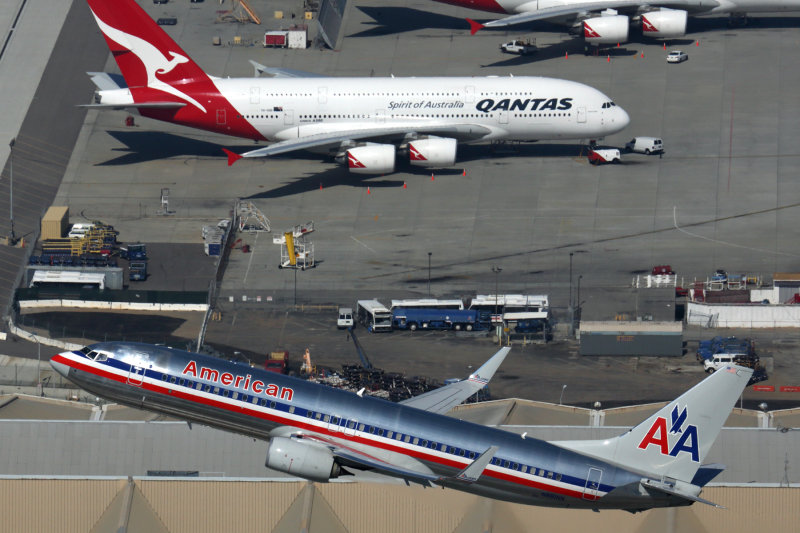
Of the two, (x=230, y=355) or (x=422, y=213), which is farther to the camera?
(x=422, y=213)

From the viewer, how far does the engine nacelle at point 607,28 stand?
183750 millimetres

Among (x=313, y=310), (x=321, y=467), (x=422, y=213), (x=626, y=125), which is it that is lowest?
(x=321, y=467)

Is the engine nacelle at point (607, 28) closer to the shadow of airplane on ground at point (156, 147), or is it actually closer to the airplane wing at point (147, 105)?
the shadow of airplane on ground at point (156, 147)

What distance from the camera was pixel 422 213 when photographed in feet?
508

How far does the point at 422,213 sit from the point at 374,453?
69015 mm

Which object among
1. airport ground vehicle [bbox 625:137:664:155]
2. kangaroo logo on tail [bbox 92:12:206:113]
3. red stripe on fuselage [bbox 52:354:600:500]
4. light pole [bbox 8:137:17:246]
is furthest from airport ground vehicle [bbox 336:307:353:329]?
red stripe on fuselage [bbox 52:354:600:500]

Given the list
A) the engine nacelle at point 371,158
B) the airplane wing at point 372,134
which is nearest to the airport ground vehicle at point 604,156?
the airplane wing at point 372,134

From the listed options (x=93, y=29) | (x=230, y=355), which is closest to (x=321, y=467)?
(x=230, y=355)

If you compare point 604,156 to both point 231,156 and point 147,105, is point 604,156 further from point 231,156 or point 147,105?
point 147,105

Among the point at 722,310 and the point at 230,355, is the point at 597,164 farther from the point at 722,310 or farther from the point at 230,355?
the point at 230,355

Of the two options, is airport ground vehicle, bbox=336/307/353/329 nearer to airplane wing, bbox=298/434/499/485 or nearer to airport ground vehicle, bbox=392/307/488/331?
airport ground vehicle, bbox=392/307/488/331

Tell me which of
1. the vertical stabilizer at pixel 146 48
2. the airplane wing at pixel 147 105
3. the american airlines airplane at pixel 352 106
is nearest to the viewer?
the american airlines airplane at pixel 352 106

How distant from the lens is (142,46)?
164m

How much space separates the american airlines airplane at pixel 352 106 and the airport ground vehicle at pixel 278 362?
3393 centimetres
